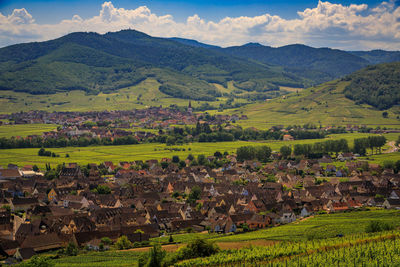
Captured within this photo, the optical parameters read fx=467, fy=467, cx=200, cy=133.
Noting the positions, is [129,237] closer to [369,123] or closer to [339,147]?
[339,147]

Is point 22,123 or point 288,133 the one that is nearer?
point 288,133

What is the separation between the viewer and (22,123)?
577 feet

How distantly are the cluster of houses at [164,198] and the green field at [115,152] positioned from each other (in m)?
9.81

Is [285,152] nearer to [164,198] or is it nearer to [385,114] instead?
[164,198]

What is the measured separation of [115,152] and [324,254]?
92.6m

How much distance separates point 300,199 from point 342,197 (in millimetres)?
6557

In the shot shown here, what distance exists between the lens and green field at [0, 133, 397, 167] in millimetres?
108137

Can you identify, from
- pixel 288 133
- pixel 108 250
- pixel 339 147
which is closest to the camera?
pixel 108 250

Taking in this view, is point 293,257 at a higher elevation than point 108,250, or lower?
higher

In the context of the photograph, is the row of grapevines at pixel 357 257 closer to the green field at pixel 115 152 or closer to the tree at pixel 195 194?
the tree at pixel 195 194

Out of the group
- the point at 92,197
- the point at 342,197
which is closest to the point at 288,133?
the point at 342,197

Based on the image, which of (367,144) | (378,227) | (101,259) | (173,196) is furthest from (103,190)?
(367,144)

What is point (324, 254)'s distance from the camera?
37.6m

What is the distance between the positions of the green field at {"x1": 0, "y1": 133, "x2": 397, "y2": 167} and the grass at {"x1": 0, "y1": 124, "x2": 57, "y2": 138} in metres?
22.3
